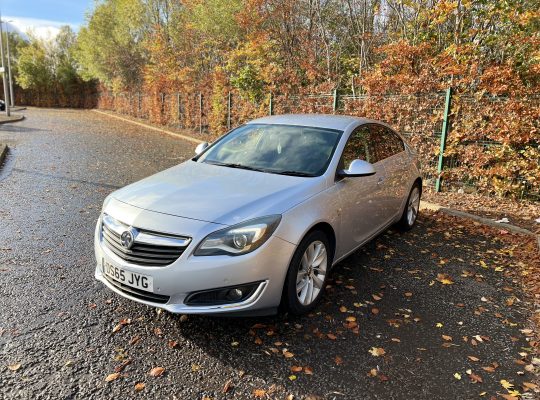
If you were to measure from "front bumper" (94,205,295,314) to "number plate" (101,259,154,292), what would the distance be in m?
0.03

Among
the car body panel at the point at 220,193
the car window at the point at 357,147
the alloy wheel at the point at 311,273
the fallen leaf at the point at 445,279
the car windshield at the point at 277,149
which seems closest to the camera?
the car body panel at the point at 220,193

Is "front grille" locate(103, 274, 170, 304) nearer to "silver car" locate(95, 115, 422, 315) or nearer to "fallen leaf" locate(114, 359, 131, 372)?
"silver car" locate(95, 115, 422, 315)

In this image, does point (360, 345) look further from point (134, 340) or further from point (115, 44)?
point (115, 44)

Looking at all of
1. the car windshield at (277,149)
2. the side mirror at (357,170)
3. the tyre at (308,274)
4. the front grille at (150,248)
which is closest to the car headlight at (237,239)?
the front grille at (150,248)

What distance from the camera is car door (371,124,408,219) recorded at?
16.3ft

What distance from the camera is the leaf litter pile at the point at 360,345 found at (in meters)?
2.73

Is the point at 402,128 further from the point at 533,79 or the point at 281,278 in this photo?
the point at 281,278

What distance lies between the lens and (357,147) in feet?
14.8

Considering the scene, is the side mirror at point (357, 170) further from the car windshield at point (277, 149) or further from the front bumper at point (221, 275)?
the front bumper at point (221, 275)

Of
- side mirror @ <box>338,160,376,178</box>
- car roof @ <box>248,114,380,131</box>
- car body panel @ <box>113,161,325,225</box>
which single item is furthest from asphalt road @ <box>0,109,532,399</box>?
car roof @ <box>248,114,380,131</box>

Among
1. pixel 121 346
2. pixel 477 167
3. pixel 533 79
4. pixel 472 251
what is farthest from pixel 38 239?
pixel 533 79

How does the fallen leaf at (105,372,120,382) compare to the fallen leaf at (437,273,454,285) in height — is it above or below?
below

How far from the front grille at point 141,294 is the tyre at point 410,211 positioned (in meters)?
3.69

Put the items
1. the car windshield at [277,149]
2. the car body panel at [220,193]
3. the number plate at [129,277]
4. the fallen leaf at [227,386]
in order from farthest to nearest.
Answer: the car windshield at [277,149], the car body panel at [220,193], the number plate at [129,277], the fallen leaf at [227,386]
